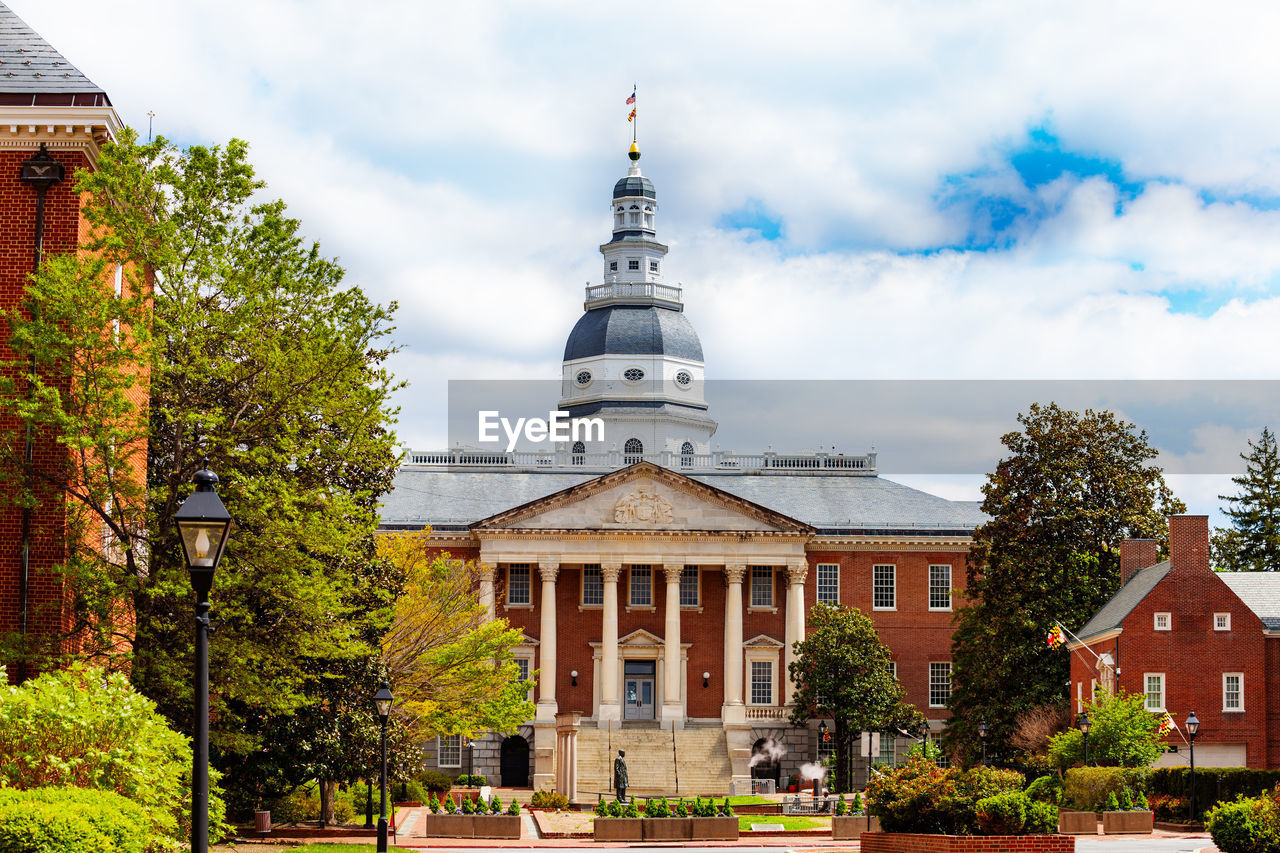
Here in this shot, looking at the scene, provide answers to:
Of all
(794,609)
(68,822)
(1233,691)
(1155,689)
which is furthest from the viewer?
(794,609)

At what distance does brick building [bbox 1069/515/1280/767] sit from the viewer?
186 feet

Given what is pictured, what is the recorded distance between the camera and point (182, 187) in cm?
3077

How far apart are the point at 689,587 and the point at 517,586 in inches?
326

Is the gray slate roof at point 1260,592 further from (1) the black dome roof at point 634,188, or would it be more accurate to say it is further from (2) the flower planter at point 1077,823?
(1) the black dome roof at point 634,188

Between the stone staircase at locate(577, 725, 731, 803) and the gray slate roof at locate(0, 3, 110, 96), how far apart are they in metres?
40.7

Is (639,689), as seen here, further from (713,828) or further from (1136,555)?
(713,828)

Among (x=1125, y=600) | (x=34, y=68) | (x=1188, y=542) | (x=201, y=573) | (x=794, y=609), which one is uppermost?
(x=34, y=68)

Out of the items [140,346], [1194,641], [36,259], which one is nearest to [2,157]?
[36,259]

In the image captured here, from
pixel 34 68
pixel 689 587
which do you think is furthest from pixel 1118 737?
pixel 34 68

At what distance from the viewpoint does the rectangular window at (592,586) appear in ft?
252

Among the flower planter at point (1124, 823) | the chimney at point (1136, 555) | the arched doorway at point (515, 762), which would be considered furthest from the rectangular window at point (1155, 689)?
the arched doorway at point (515, 762)

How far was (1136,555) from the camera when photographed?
6097 cm

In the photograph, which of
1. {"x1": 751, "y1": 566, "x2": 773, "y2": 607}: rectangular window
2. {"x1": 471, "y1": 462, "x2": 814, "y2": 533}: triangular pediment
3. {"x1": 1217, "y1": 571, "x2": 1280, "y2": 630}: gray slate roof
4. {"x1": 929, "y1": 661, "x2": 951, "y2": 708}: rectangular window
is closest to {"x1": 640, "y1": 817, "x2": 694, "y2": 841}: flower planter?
{"x1": 1217, "y1": 571, "x2": 1280, "y2": 630}: gray slate roof

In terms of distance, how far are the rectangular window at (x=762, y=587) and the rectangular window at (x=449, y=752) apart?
15486 millimetres
